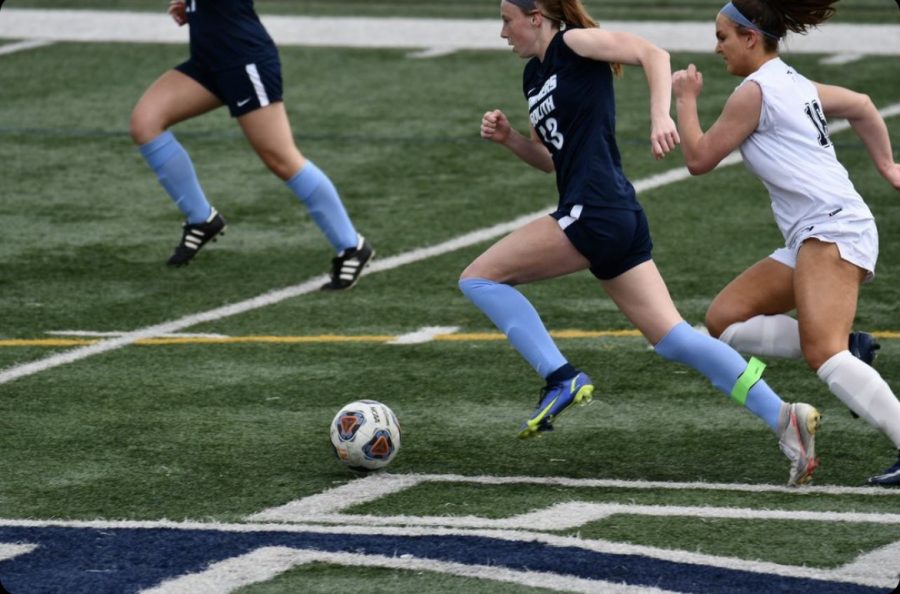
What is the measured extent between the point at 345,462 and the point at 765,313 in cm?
165

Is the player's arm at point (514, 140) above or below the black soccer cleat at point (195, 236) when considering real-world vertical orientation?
above

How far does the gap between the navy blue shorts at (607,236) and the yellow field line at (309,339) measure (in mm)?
2367

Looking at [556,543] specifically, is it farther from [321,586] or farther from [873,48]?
[873,48]

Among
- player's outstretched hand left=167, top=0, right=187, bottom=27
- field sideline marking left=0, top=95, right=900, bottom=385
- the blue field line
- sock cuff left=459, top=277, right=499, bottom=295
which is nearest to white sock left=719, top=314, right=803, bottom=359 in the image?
sock cuff left=459, top=277, right=499, bottom=295

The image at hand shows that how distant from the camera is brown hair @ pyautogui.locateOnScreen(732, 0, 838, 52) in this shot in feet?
21.5

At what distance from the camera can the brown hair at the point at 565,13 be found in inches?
270

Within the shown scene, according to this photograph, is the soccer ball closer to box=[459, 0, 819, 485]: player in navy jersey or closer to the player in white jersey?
box=[459, 0, 819, 485]: player in navy jersey

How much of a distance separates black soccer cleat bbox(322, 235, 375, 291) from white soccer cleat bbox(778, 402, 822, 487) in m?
4.23

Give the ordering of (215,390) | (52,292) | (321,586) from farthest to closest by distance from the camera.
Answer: (52,292) < (215,390) < (321,586)

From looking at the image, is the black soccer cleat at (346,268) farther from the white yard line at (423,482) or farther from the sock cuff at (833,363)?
the sock cuff at (833,363)

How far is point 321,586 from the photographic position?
17.8 ft

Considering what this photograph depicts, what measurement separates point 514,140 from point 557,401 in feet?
3.56

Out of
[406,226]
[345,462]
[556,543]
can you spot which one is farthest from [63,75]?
[556,543]

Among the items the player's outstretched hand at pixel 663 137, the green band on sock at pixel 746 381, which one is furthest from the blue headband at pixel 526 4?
the green band on sock at pixel 746 381
